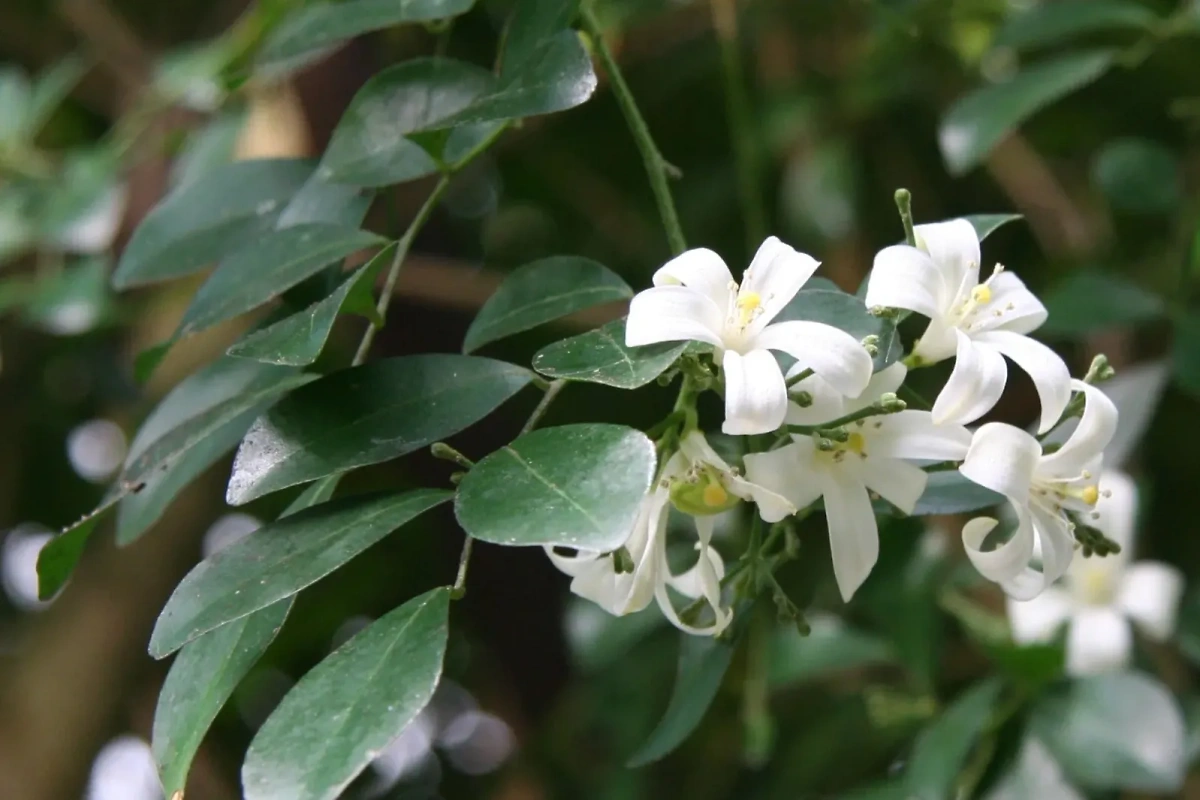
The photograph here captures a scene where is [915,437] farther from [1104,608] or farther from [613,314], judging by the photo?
[613,314]

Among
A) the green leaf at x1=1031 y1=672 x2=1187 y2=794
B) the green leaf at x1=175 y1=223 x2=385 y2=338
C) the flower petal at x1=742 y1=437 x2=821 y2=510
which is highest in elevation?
the green leaf at x1=175 y1=223 x2=385 y2=338

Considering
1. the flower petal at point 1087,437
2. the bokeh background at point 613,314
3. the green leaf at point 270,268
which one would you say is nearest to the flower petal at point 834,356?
the flower petal at point 1087,437

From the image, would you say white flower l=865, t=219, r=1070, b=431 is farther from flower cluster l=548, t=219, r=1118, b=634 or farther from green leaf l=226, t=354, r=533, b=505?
green leaf l=226, t=354, r=533, b=505

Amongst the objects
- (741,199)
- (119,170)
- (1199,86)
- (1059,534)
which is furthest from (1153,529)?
(119,170)

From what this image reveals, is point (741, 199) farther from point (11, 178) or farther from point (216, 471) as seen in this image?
point (11, 178)

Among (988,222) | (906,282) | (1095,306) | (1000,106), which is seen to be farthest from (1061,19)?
(906,282)

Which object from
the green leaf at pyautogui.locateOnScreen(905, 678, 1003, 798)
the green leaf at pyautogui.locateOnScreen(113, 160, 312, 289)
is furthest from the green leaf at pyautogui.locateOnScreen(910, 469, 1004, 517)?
the green leaf at pyautogui.locateOnScreen(113, 160, 312, 289)
